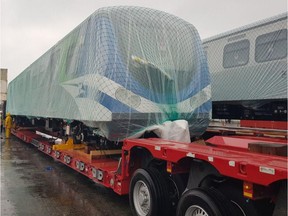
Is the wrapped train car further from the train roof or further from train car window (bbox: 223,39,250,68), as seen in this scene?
train car window (bbox: 223,39,250,68)

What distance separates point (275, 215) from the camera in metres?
2.67

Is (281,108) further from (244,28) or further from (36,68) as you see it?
(36,68)

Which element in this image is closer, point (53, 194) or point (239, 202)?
point (239, 202)

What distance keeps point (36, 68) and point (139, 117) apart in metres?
5.96

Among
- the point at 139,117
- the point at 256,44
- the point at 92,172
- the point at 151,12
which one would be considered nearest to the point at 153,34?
the point at 151,12

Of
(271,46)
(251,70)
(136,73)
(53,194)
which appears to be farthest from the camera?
(251,70)

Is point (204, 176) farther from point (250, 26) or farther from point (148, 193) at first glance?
point (250, 26)

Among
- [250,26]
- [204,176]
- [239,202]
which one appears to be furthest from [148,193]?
[250,26]

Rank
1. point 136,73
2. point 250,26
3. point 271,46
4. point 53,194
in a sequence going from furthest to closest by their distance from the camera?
point 250,26 → point 271,46 → point 53,194 → point 136,73

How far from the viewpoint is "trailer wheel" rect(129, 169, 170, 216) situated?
362 cm

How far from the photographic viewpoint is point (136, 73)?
4660mm

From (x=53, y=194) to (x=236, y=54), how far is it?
18.2 ft

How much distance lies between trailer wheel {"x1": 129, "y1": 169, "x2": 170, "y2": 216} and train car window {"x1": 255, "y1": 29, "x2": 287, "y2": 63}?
462 cm

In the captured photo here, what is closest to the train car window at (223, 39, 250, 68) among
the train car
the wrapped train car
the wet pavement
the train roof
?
the train car
